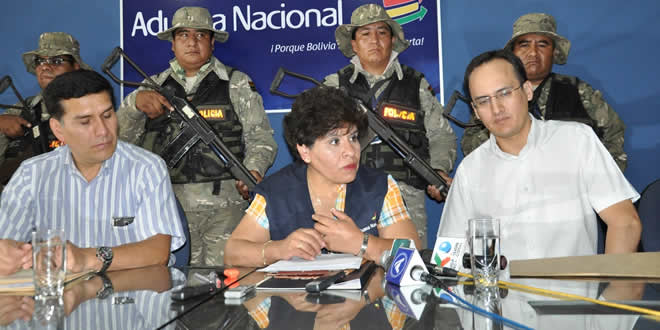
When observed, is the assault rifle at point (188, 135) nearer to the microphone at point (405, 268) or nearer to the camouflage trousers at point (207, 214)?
the camouflage trousers at point (207, 214)

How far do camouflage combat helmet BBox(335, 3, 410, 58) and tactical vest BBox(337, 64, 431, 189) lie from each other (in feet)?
0.69

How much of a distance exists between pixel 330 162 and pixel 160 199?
69cm

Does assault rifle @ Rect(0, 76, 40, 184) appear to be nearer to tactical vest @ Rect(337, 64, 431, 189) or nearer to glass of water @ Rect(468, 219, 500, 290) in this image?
tactical vest @ Rect(337, 64, 431, 189)

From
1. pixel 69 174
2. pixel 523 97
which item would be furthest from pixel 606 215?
pixel 69 174

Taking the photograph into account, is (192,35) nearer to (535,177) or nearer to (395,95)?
(395,95)

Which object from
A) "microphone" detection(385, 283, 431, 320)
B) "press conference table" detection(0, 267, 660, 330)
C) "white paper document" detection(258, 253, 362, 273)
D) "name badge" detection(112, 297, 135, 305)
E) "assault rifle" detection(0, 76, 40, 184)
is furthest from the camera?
"assault rifle" detection(0, 76, 40, 184)

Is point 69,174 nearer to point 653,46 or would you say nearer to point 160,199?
point 160,199

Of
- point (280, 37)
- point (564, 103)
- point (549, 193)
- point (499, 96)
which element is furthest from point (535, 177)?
point (280, 37)

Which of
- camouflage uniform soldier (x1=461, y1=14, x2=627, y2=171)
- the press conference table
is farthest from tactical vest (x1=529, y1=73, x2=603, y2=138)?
the press conference table

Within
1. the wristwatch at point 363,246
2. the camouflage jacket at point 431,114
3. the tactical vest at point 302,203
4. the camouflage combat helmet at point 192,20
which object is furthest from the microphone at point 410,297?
the camouflage combat helmet at point 192,20

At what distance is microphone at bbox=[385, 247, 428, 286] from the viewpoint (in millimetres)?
1460

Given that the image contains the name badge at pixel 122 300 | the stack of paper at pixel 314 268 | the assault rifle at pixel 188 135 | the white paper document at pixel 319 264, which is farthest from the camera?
the assault rifle at pixel 188 135

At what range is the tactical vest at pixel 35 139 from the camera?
4199mm

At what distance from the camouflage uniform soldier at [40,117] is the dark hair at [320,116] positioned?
8.48 feet
